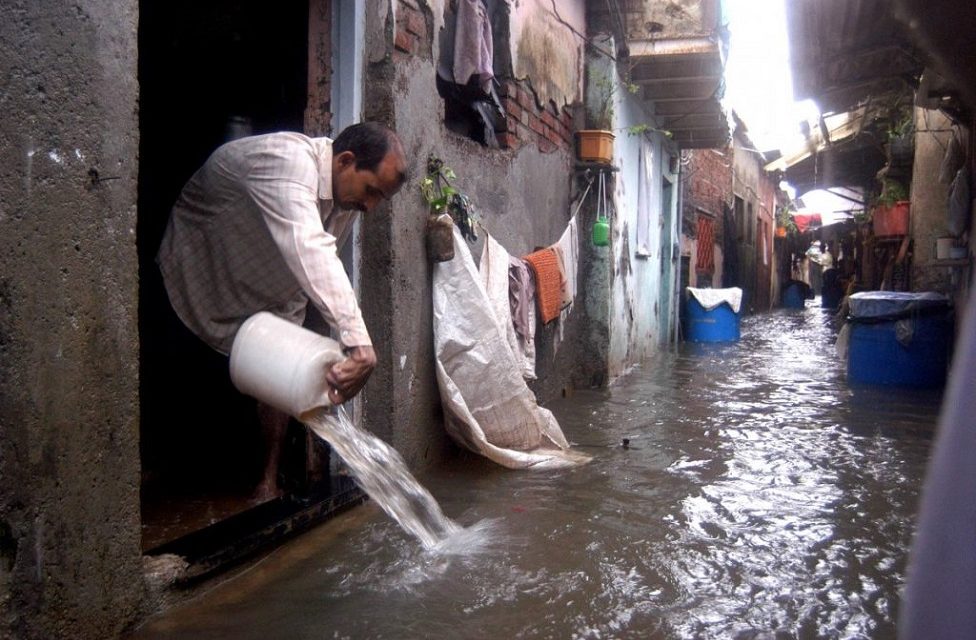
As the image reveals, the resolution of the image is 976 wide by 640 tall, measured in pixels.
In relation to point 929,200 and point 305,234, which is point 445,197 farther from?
point 929,200

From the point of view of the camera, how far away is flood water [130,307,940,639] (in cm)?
231

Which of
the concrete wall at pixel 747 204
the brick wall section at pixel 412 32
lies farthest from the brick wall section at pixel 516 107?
the concrete wall at pixel 747 204

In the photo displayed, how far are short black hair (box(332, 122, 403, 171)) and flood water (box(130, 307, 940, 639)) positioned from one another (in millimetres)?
1339

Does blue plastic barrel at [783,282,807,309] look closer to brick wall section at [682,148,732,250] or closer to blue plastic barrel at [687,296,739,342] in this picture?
brick wall section at [682,148,732,250]

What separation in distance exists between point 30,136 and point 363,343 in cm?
95

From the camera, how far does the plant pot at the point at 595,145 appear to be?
633 cm

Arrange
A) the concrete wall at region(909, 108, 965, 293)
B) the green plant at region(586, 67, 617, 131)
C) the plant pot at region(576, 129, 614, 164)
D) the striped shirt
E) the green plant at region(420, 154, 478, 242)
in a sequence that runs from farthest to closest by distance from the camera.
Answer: the concrete wall at region(909, 108, 965, 293)
the green plant at region(586, 67, 617, 131)
the plant pot at region(576, 129, 614, 164)
the green plant at region(420, 154, 478, 242)
the striped shirt

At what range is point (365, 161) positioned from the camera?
275cm

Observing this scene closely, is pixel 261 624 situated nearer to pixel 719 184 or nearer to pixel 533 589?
pixel 533 589

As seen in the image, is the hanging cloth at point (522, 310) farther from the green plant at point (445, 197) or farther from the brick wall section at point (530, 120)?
the brick wall section at point (530, 120)

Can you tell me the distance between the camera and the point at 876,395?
21.7ft

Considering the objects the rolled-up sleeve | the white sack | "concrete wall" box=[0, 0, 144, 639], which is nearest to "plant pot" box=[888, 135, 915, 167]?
the white sack

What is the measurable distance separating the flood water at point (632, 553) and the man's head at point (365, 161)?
1267mm

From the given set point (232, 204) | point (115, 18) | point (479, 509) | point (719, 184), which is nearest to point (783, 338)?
point (719, 184)
